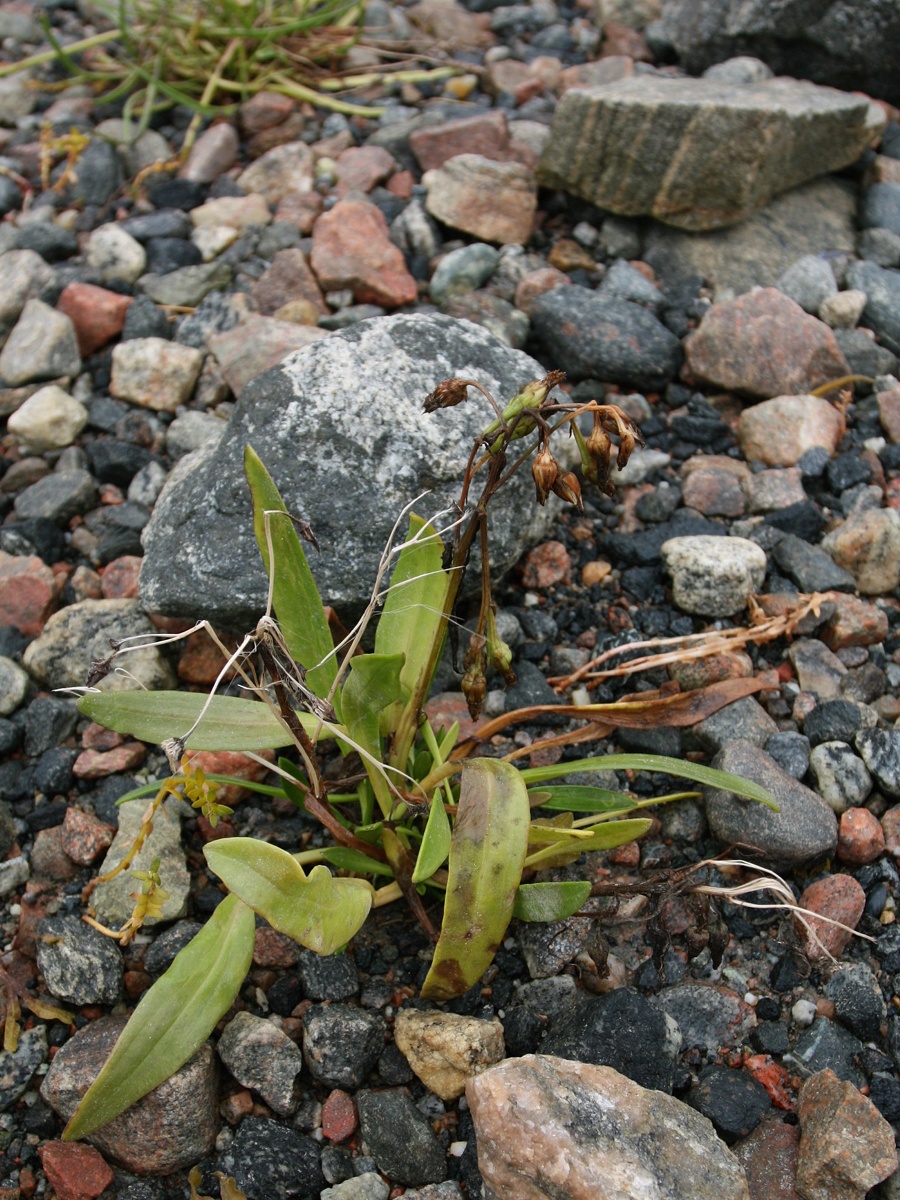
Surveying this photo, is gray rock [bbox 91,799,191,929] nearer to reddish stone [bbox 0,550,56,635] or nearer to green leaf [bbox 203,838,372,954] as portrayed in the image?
green leaf [bbox 203,838,372,954]

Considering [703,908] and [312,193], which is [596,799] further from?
[312,193]

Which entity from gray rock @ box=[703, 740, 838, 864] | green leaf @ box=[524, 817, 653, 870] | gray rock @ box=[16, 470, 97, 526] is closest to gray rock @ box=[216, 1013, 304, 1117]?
green leaf @ box=[524, 817, 653, 870]

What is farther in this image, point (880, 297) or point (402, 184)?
point (402, 184)

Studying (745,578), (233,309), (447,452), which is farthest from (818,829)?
(233,309)

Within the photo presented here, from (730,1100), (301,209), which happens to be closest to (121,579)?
(301,209)

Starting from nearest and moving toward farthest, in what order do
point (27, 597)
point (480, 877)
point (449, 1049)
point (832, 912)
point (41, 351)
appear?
point (480, 877) < point (449, 1049) < point (832, 912) < point (27, 597) < point (41, 351)

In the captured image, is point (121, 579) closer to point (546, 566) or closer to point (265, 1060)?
point (546, 566)
